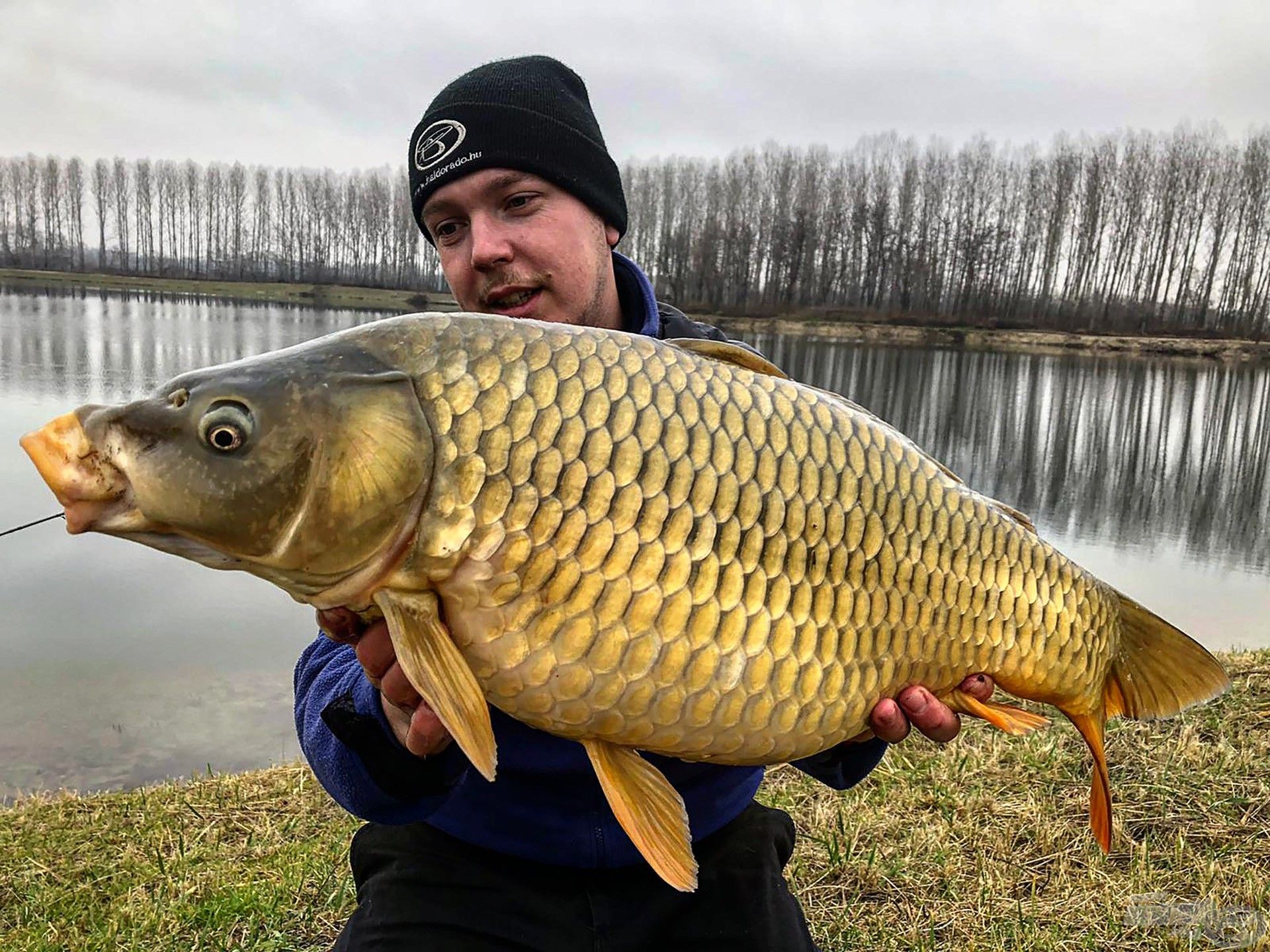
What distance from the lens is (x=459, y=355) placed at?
39.9 inches

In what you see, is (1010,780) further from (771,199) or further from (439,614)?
(771,199)

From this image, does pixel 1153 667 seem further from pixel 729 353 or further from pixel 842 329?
pixel 842 329

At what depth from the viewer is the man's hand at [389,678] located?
1.08m

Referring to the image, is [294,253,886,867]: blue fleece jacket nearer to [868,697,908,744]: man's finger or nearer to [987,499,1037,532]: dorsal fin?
[868,697,908,744]: man's finger

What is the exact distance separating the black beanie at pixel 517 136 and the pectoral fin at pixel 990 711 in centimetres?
126

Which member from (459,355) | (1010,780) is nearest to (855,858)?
(1010,780)

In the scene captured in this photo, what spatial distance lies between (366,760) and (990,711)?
0.86 metres

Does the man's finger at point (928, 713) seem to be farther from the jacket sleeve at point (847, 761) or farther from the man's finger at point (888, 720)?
the jacket sleeve at point (847, 761)

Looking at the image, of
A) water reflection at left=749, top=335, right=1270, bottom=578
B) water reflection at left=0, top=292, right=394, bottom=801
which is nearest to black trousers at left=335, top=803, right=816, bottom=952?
water reflection at left=0, top=292, right=394, bottom=801

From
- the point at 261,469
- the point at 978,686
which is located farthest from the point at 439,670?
the point at 978,686

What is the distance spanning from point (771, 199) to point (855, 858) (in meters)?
44.8

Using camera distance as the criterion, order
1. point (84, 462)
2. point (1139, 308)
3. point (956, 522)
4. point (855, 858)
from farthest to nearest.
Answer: point (1139, 308) → point (855, 858) → point (956, 522) → point (84, 462)

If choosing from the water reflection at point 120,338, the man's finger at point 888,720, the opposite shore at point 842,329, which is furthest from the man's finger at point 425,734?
the opposite shore at point 842,329

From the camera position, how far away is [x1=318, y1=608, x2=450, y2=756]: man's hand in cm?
108
